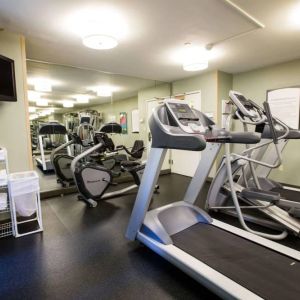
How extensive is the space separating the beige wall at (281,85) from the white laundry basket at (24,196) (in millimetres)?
4043

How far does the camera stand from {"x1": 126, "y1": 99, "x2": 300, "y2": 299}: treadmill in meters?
1.47

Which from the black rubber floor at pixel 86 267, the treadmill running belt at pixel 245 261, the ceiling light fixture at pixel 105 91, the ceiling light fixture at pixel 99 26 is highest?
the ceiling light fixture at pixel 99 26

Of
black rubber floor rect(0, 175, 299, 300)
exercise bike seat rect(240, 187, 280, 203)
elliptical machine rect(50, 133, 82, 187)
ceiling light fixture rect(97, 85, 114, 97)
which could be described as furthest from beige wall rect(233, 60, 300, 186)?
elliptical machine rect(50, 133, 82, 187)

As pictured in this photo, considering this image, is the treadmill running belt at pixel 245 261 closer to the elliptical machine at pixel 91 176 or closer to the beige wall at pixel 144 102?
the elliptical machine at pixel 91 176

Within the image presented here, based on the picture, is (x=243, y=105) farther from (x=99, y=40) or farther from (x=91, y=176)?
(x=91, y=176)

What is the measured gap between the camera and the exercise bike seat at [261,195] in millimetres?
2301

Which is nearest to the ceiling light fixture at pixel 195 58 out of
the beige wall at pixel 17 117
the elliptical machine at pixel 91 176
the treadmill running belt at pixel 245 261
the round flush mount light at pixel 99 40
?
the round flush mount light at pixel 99 40

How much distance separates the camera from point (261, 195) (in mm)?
2396

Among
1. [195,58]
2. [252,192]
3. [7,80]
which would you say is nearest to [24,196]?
[7,80]

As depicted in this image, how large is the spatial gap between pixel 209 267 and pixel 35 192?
82.2 inches

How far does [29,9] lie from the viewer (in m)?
2.10

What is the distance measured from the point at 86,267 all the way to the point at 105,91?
3.68 meters

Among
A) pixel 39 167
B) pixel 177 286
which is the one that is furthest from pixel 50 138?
pixel 177 286

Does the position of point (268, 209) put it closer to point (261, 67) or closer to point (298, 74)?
point (298, 74)
